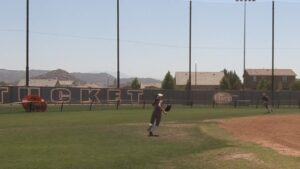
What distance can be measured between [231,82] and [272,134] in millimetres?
104726

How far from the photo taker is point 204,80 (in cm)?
15100

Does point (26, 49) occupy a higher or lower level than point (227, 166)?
higher

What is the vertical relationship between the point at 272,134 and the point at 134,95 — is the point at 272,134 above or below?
below

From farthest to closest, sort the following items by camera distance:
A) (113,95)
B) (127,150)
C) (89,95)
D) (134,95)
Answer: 1. (134,95)
2. (113,95)
3. (89,95)
4. (127,150)

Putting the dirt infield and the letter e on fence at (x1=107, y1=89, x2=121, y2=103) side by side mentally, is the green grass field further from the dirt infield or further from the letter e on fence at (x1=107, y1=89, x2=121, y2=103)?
the letter e on fence at (x1=107, y1=89, x2=121, y2=103)

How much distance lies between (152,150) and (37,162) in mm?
4424

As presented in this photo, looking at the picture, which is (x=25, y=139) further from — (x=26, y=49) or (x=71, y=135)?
(x=26, y=49)

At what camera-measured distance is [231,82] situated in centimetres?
12938

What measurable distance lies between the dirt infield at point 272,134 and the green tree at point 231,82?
92.2m

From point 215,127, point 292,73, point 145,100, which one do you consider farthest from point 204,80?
point 215,127

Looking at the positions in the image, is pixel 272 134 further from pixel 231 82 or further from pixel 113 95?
pixel 231 82

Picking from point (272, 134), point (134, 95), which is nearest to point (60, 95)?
point (134, 95)

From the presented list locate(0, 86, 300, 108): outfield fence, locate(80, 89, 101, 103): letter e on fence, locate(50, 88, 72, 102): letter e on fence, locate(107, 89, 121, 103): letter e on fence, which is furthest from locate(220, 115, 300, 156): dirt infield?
locate(107, 89, 121, 103): letter e on fence

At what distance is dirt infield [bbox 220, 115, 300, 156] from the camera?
1998cm
